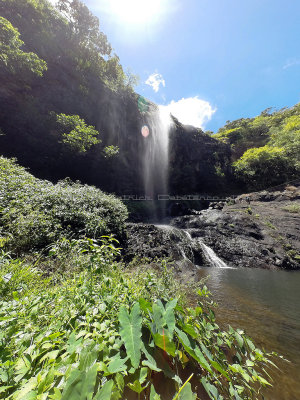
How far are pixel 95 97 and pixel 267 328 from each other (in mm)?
21891

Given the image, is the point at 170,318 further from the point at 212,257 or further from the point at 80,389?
the point at 212,257

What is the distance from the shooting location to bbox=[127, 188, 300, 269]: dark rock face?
23.8 feet

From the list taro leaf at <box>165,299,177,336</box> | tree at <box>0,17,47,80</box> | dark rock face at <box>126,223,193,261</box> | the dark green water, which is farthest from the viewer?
tree at <box>0,17,47,80</box>

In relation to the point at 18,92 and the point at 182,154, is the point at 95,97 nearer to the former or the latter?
the point at 18,92

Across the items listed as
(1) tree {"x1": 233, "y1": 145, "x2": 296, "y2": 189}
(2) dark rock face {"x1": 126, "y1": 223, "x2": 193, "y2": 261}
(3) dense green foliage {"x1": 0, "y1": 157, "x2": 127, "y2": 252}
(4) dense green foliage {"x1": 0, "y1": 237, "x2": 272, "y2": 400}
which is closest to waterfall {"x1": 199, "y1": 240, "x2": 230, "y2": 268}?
(2) dark rock face {"x1": 126, "y1": 223, "x2": 193, "y2": 261}

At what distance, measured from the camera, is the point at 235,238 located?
10.8m

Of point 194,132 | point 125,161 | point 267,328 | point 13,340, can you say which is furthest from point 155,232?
point 194,132

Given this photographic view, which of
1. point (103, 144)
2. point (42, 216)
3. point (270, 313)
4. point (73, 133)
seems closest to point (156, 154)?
point (103, 144)

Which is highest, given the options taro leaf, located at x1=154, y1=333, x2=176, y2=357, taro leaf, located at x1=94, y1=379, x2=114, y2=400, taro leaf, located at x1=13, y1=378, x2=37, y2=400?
taro leaf, located at x1=94, y1=379, x2=114, y2=400

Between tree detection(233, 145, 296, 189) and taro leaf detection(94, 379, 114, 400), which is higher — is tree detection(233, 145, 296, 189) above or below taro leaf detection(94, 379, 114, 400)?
above

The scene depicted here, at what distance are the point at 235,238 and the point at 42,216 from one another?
36.9 ft

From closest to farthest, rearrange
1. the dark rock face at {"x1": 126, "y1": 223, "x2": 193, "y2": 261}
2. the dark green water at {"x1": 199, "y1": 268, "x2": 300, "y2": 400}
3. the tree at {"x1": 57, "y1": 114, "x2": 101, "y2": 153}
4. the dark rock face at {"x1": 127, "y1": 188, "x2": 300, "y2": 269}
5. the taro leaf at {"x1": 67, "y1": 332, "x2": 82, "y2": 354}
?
the taro leaf at {"x1": 67, "y1": 332, "x2": 82, "y2": 354}, the dark green water at {"x1": 199, "y1": 268, "x2": 300, "y2": 400}, the dark rock face at {"x1": 126, "y1": 223, "x2": 193, "y2": 261}, the dark rock face at {"x1": 127, "y1": 188, "x2": 300, "y2": 269}, the tree at {"x1": 57, "y1": 114, "x2": 101, "y2": 153}

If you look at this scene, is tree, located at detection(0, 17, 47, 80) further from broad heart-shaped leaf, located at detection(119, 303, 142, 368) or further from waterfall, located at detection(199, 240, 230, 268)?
waterfall, located at detection(199, 240, 230, 268)

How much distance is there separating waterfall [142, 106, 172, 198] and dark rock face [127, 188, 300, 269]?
8922mm
